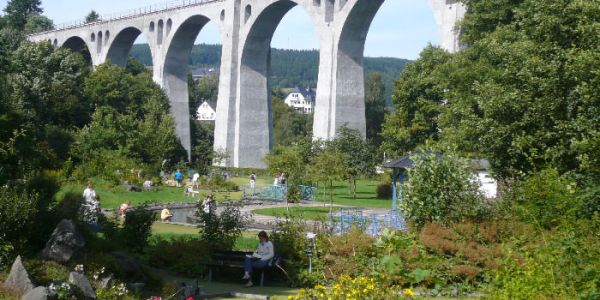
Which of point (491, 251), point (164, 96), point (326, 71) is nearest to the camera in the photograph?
point (491, 251)

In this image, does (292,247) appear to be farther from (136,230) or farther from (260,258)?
(136,230)

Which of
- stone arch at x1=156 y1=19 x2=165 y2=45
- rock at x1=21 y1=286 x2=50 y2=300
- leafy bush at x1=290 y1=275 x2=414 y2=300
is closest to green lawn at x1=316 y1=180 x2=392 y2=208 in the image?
stone arch at x1=156 y1=19 x2=165 y2=45

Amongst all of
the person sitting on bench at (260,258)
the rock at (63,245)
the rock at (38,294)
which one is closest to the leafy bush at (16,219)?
the rock at (63,245)

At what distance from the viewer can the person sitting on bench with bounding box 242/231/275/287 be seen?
11.9 meters

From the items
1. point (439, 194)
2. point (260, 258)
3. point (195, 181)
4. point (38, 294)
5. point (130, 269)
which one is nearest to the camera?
point (38, 294)

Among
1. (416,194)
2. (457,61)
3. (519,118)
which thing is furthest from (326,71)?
(416,194)

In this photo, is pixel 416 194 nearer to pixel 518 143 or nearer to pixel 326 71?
pixel 518 143

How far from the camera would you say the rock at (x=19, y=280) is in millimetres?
8969

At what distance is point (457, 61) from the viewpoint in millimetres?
24609

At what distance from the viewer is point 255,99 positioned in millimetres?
48938

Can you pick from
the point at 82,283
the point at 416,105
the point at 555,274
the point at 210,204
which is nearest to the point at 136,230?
the point at 210,204

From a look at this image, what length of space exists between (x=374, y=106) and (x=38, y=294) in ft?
227

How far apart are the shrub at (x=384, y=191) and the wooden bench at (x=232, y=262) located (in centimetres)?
2316

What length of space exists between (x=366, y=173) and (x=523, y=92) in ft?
65.1
